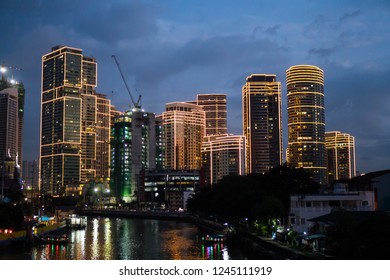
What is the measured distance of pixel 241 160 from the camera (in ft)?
473

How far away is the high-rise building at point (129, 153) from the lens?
134625 millimetres

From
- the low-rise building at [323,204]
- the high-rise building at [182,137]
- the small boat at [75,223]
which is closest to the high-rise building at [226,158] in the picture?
the high-rise building at [182,137]

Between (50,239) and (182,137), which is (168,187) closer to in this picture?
(182,137)

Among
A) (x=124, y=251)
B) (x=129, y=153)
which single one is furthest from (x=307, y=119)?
(x=124, y=251)

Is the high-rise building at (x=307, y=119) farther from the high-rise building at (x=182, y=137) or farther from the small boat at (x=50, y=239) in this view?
the small boat at (x=50, y=239)

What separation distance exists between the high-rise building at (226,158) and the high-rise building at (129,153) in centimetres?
1807

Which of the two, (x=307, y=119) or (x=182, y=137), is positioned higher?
(x=307, y=119)

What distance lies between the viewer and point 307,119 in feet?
488

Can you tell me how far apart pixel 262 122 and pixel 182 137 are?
26541 millimetres

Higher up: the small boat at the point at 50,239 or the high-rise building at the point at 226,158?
the high-rise building at the point at 226,158

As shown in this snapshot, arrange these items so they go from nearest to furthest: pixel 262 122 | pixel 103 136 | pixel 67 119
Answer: pixel 67 119 → pixel 262 122 → pixel 103 136

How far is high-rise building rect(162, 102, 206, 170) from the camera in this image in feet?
545
